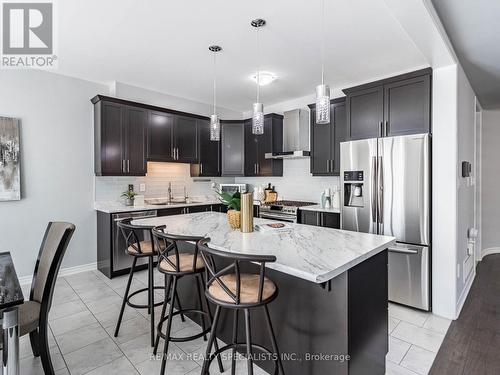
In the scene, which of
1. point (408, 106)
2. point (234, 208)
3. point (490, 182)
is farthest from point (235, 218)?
point (490, 182)

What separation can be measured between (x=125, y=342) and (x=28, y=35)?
123 inches

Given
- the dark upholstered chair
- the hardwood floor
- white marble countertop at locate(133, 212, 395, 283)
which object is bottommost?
the hardwood floor

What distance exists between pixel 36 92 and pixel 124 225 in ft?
8.62

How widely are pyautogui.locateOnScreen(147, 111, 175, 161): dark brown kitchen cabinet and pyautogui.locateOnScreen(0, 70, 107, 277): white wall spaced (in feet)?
2.68

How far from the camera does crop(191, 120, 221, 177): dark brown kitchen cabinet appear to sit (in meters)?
5.09

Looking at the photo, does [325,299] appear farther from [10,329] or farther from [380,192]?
[380,192]

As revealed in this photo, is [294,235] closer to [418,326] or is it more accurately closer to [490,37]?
[418,326]

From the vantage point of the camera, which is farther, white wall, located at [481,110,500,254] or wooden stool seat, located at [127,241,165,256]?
white wall, located at [481,110,500,254]

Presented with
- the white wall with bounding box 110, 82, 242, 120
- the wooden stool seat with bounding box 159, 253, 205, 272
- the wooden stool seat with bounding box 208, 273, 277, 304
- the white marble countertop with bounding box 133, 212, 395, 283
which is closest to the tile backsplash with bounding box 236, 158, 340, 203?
the white wall with bounding box 110, 82, 242, 120

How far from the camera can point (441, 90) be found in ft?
9.43

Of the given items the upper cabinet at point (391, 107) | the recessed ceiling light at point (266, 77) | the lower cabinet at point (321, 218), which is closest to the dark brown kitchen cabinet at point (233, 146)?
the recessed ceiling light at point (266, 77)

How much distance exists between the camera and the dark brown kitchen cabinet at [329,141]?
4.01 metres

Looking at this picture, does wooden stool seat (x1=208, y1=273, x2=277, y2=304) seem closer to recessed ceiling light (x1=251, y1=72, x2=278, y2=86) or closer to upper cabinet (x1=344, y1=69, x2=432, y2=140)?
upper cabinet (x1=344, y1=69, x2=432, y2=140)

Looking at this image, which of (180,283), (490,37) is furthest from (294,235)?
(490,37)
